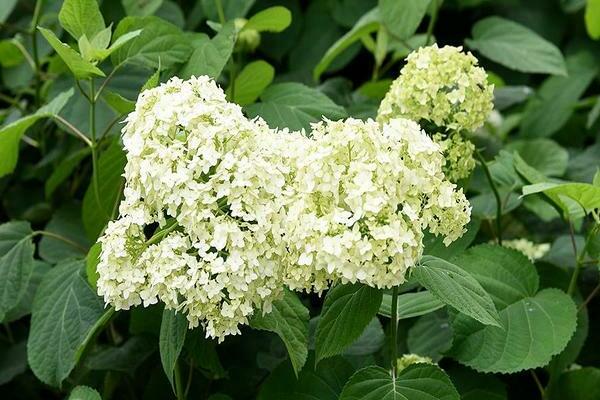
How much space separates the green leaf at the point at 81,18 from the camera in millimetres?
1779

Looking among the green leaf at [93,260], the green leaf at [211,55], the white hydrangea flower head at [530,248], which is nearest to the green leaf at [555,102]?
the white hydrangea flower head at [530,248]

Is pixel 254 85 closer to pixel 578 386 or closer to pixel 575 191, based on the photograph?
pixel 575 191

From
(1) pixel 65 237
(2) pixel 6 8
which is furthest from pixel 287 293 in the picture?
(2) pixel 6 8

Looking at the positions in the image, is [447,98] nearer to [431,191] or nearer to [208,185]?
[431,191]

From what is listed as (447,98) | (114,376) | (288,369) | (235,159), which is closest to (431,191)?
(235,159)

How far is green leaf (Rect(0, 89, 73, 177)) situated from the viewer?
1809mm

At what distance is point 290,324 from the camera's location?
148 cm

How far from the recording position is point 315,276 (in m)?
1.27

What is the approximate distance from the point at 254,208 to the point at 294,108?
0.75 m

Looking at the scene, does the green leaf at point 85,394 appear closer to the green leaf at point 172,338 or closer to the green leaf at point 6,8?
the green leaf at point 172,338

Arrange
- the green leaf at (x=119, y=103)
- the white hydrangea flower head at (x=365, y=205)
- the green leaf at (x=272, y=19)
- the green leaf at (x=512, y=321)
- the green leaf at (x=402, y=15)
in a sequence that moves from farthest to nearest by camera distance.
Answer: the green leaf at (x=402, y=15) < the green leaf at (x=272, y=19) < the green leaf at (x=119, y=103) < the green leaf at (x=512, y=321) < the white hydrangea flower head at (x=365, y=205)

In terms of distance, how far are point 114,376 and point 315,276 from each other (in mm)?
866

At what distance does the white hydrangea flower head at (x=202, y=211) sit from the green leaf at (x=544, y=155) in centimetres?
138

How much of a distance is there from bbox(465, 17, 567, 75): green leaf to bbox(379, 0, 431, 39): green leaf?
1.16 feet
